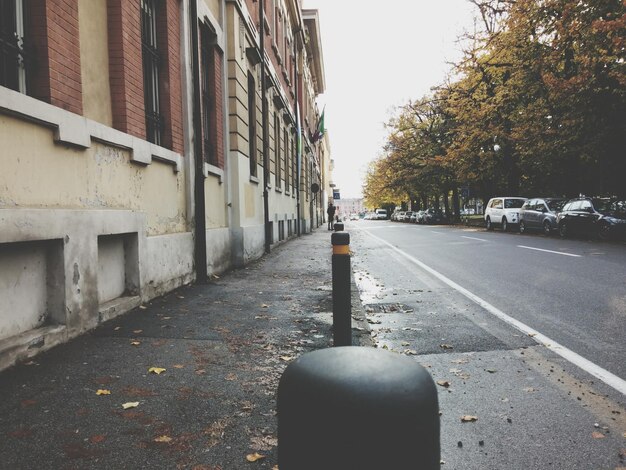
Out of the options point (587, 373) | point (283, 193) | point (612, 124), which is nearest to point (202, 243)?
point (587, 373)

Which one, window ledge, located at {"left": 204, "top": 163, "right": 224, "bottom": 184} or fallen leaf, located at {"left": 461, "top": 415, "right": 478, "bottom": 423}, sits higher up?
window ledge, located at {"left": 204, "top": 163, "right": 224, "bottom": 184}

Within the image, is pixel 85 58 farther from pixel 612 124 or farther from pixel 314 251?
pixel 612 124

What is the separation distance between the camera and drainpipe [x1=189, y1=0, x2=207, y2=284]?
8.38 m

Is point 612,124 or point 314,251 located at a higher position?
point 612,124

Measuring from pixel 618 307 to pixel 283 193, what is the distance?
14.7 metres

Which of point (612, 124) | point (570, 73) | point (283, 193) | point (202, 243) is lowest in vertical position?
point (202, 243)

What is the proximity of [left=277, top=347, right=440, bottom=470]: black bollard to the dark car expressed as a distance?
18639mm

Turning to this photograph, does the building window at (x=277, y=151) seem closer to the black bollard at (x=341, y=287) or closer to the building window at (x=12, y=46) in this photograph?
the building window at (x=12, y=46)

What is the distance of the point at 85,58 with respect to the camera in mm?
5504

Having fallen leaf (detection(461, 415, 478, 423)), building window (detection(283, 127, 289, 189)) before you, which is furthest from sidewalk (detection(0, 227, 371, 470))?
building window (detection(283, 127, 289, 189))

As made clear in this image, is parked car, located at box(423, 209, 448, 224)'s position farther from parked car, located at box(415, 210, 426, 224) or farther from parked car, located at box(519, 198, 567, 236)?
parked car, located at box(519, 198, 567, 236)

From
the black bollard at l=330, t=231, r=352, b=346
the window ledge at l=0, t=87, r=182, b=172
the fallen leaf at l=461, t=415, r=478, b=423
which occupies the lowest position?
the fallen leaf at l=461, t=415, r=478, b=423

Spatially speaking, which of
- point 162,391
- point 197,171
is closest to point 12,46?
point 162,391

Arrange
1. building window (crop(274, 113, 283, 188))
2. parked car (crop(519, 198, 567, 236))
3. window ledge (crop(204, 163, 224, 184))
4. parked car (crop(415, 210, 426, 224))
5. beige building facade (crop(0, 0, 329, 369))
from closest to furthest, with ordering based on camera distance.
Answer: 1. beige building facade (crop(0, 0, 329, 369))
2. window ledge (crop(204, 163, 224, 184))
3. building window (crop(274, 113, 283, 188))
4. parked car (crop(519, 198, 567, 236))
5. parked car (crop(415, 210, 426, 224))
